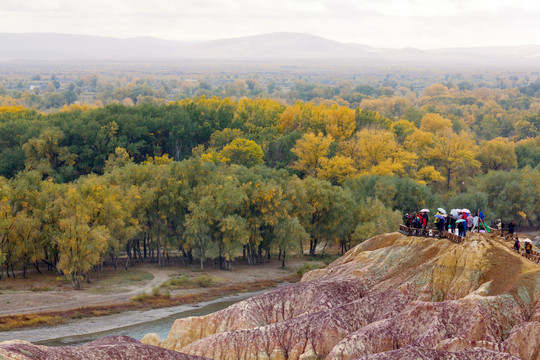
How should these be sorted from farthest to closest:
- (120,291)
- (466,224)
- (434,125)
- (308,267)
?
1. (434,125)
2. (308,267)
3. (120,291)
4. (466,224)

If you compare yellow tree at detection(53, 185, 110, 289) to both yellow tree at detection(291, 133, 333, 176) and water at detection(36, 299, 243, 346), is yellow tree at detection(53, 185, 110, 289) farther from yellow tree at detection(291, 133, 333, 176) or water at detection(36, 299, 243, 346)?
yellow tree at detection(291, 133, 333, 176)

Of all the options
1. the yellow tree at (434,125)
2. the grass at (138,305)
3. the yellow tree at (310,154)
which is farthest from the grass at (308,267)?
the yellow tree at (434,125)

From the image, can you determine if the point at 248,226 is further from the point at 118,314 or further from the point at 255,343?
the point at 255,343

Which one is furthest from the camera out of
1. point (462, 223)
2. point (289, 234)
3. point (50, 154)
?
point (50, 154)

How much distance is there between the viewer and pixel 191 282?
303 feet

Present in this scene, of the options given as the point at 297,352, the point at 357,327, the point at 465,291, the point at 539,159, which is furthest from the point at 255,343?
the point at 539,159

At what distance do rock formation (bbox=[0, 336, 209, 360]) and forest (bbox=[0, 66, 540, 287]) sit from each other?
42.8 meters

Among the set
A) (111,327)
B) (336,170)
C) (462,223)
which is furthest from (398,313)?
(336,170)

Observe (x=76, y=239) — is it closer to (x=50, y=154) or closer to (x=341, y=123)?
(x=50, y=154)

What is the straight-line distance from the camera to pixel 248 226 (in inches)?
3922

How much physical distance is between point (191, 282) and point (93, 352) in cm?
5174

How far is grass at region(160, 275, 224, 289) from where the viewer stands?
9081cm

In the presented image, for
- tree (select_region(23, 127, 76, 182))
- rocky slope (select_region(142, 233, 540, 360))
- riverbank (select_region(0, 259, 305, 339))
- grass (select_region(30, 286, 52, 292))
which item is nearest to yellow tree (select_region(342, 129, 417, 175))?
riverbank (select_region(0, 259, 305, 339))

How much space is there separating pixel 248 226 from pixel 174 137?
41183 mm
